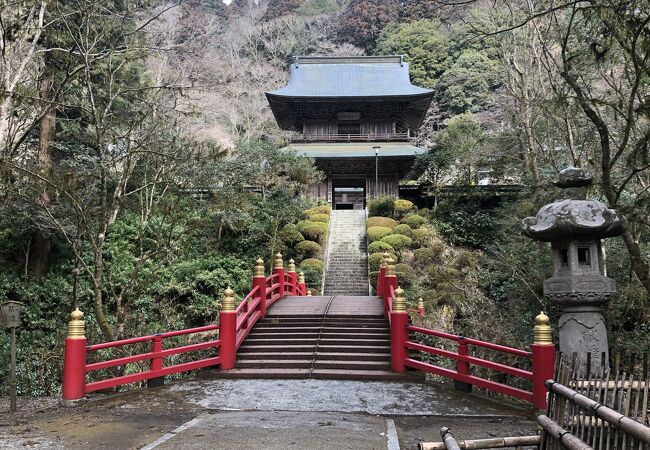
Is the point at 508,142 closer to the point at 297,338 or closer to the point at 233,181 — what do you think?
the point at 233,181

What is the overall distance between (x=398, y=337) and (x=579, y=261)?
3.62m

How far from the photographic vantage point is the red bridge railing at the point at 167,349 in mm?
6969

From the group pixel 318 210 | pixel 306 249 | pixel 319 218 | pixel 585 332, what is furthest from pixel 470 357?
pixel 318 210

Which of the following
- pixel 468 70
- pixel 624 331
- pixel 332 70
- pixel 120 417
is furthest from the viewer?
pixel 468 70

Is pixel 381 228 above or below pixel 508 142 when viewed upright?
below

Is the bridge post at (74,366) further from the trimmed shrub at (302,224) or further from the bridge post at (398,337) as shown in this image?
the trimmed shrub at (302,224)

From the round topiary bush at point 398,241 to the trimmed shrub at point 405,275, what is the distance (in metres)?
1.66

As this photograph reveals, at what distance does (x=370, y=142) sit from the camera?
88.5 ft

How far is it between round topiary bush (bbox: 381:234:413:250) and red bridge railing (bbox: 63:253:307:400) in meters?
7.06

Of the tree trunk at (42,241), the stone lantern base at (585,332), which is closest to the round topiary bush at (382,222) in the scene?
the tree trunk at (42,241)

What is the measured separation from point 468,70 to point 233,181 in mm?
28025

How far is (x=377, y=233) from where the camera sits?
20.5m

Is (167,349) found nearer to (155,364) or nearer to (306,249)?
(155,364)

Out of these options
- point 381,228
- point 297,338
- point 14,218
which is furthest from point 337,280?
point 14,218
